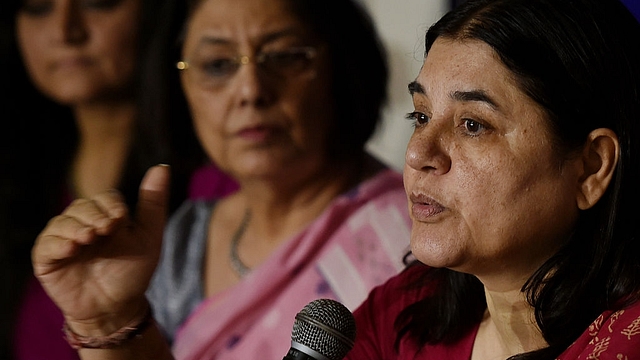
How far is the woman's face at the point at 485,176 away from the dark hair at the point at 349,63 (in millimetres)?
914

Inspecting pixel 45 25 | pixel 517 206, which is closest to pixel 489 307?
pixel 517 206

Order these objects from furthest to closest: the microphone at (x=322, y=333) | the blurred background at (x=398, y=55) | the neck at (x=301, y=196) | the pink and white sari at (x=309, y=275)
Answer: the blurred background at (x=398, y=55) → the neck at (x=301, y=196) → the pink and white sari at (x=309, y=275) → the microphone at (x=322, y=333)

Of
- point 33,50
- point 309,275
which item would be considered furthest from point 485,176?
point 33,50

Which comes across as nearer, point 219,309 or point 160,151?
point 219,309

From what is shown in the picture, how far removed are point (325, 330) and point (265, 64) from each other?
106cm

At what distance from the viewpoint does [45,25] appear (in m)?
2.93

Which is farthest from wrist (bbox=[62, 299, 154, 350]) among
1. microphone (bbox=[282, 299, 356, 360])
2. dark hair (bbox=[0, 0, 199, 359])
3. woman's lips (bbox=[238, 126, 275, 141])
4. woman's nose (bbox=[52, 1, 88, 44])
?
woman's nose (bbox=[52, 1, 88, 44])

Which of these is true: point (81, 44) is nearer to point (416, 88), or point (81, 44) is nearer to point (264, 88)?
point (264, 88)

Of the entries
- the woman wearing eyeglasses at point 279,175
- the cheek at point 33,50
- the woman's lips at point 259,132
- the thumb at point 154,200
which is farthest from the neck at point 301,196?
the cheek at point 33,50

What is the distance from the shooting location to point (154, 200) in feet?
4.91

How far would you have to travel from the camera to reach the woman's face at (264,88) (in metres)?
2.10

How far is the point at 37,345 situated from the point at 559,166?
6.03 feet

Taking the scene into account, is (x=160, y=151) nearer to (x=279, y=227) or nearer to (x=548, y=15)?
(x=279, y=227)

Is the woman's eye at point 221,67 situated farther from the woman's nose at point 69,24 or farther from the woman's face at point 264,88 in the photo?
the woman's nose at point 69,24
